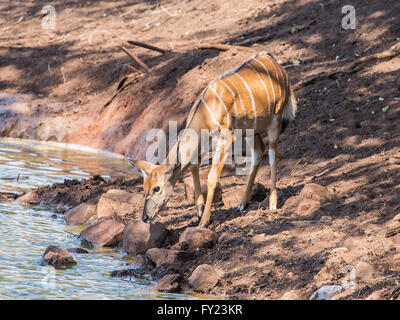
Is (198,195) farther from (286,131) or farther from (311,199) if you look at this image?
(286,131)

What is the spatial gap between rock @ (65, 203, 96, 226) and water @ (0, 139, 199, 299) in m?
0.12

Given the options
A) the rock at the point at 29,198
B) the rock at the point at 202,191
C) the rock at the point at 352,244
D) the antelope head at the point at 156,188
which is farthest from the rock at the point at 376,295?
the rock at the point at 29,198

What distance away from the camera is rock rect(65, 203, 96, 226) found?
909 centimetres

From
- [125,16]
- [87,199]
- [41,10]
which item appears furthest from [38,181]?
[41,10]

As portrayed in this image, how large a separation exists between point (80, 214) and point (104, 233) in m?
1.07

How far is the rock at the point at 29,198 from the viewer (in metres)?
9.85

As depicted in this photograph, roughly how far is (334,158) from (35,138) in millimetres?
7809

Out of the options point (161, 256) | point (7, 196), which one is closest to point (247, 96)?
point (161, 256)

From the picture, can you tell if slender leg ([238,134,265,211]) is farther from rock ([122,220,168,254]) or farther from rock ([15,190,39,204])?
rock ([15,190,39,204])

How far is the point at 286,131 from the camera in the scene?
10898mm

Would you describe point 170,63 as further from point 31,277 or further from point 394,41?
point 31,277

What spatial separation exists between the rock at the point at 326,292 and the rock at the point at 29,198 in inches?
209

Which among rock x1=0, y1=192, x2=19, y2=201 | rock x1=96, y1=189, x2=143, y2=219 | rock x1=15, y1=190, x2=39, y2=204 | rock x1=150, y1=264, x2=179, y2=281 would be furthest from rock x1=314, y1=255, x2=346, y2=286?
rock x1=0, y1=192, x2=19, y2=201

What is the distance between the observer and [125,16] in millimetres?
19125
